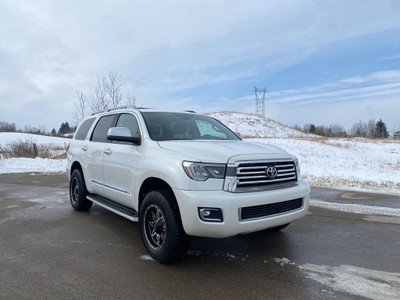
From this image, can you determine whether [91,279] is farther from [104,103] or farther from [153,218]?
[104,103]

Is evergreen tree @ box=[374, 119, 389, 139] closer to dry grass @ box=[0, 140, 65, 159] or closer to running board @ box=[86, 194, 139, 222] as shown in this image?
dry grass @ box=[0, 140, 65, 159]

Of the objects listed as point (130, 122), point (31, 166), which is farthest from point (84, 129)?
point (31, 166)

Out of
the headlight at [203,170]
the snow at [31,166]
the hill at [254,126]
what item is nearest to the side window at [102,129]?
the headlight at [203,170]

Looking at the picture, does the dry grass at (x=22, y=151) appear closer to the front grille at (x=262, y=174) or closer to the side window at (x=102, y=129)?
the side window at (x=102, y=129)

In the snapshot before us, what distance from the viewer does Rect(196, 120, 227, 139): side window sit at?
4.69m

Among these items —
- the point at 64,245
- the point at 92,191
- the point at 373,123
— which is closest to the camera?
the point at 64,245

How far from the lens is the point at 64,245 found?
4172 millimetres

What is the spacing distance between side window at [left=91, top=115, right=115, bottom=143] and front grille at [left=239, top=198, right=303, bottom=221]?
114 inches

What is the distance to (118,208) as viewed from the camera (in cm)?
443

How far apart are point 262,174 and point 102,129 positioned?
3.18 m

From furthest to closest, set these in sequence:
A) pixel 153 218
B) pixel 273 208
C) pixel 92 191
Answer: pixel 92 191 → pixel 153 218 → pixel 273 208

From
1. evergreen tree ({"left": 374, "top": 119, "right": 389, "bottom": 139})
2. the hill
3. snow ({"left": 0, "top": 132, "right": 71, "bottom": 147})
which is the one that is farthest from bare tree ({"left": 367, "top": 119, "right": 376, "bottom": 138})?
snow ({"left": 0, "top": 132, "right": 71, "bottom": 147})

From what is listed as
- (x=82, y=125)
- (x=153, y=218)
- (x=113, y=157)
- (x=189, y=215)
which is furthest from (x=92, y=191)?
(x=189, y=215)

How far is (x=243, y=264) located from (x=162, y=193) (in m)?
1.26
